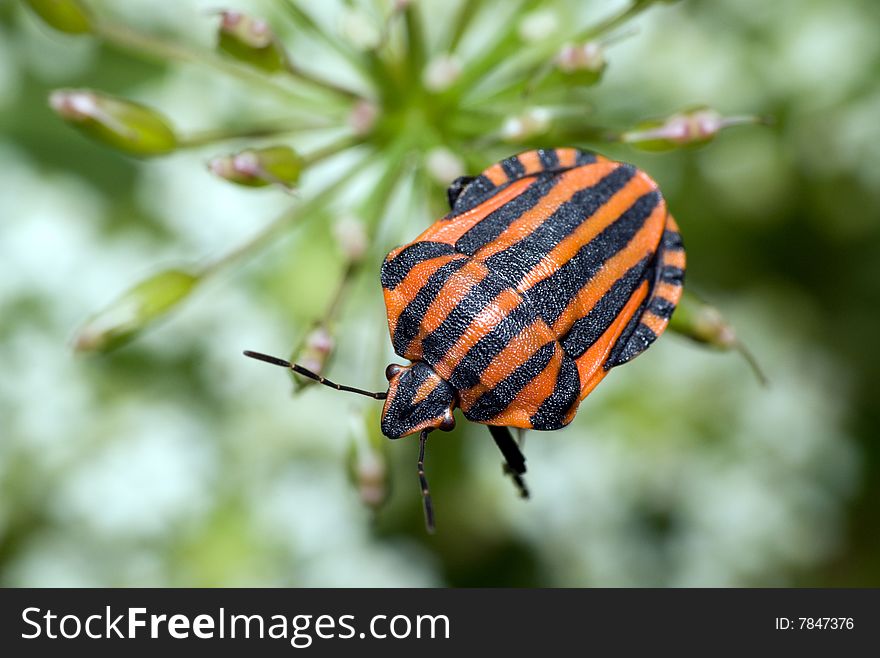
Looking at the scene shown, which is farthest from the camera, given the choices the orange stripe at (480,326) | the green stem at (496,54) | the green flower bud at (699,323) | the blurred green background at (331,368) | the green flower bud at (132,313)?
the blurred green background at (331,368)

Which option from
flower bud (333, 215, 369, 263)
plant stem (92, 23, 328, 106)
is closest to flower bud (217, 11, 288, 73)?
plant stem (92, 23, 328, 106)

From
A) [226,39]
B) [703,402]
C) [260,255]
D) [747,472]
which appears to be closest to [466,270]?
[226,39]

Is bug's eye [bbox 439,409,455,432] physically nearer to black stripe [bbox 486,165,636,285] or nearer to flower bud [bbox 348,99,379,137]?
black stripe [bbox 486,165,636,285]

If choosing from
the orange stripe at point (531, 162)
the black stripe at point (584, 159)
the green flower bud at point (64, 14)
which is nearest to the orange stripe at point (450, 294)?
the orange stripe at point (531, 162)

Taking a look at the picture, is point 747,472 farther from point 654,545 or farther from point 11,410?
point 11,410

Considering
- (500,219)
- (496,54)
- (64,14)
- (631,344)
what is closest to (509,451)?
(631,344)

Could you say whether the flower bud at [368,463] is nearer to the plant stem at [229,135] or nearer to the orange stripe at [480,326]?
the orange stripe at [480,326]

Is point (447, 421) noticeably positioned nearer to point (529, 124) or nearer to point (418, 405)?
point (418, 405)
